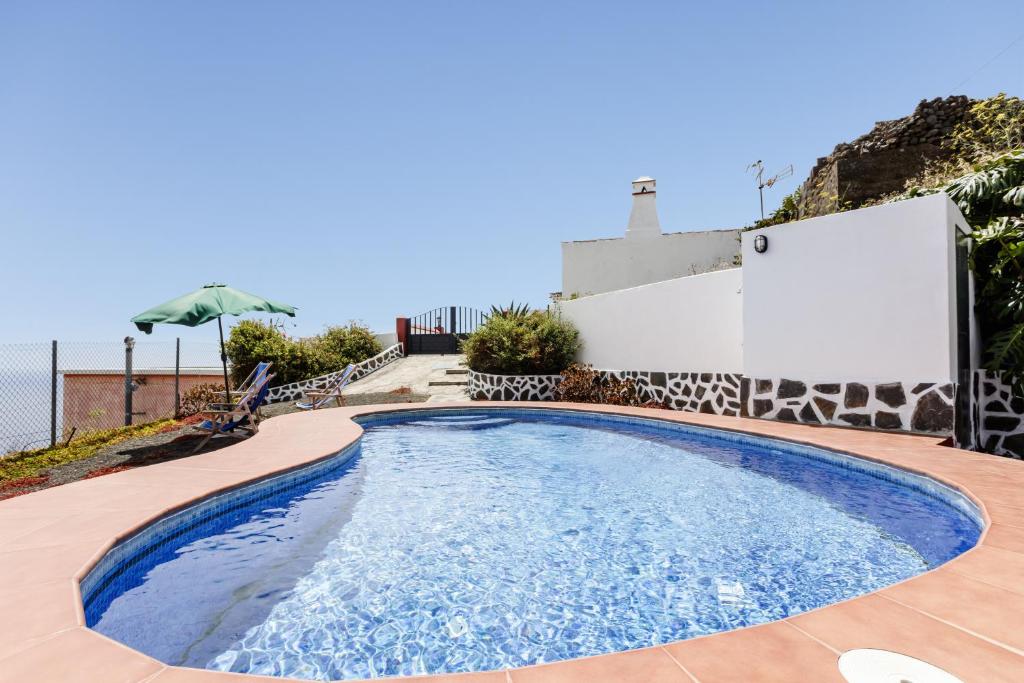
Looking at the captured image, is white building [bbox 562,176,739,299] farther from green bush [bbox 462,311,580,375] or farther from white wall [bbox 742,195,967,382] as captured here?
white wall [bbox 742,195,967,382]

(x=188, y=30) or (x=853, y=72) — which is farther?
(x=853, y=72)

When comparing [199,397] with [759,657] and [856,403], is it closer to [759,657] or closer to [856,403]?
[759,657]

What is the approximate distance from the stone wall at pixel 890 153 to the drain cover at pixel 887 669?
46.6 feet

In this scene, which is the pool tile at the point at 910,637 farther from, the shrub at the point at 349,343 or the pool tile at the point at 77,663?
the shrub at the point at 349,343

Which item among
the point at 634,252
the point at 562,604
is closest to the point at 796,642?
the point at 562,604

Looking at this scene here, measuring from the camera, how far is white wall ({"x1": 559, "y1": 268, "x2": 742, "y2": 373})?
8477 mm

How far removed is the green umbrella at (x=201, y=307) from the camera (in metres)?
6.62

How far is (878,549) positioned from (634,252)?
1584 centimetres

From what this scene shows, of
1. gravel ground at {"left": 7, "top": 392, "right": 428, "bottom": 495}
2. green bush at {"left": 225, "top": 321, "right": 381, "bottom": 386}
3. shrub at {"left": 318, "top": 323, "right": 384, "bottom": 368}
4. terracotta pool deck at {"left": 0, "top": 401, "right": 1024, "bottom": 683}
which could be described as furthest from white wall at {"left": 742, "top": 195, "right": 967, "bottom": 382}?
shrub at {"left": 318, "top": 323, "right": 384, "bottom": 368}

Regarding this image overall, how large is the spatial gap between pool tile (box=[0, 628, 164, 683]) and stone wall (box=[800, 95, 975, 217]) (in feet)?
51.6

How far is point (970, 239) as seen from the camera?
20.7 feet

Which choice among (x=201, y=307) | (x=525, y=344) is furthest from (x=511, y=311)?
(x=201, y=307)

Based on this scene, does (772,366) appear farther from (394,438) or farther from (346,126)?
(346,126)

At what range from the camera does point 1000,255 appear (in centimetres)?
591
